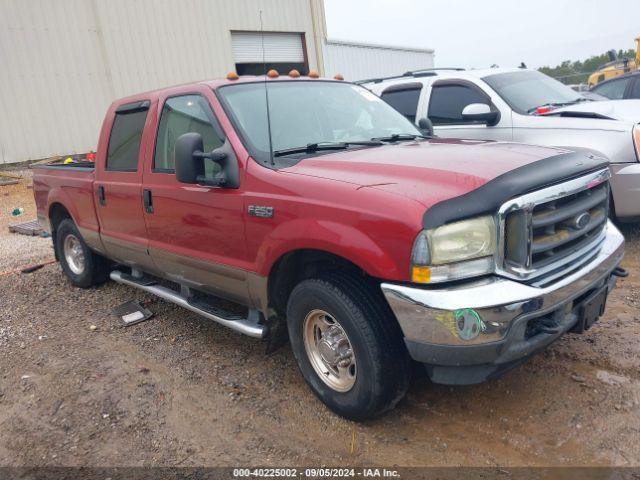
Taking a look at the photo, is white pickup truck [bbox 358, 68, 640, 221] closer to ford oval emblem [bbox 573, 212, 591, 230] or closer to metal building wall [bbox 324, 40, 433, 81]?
ford oval emblem [bbox 573, 212, 591, 230]

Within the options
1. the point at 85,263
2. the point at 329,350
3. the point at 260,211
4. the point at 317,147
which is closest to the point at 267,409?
the point at 329,350

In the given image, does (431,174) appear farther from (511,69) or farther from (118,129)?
(511,69)

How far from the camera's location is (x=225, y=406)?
331 centimetres

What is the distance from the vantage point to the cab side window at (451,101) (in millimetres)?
6311

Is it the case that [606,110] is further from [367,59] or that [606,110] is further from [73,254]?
[367,59]

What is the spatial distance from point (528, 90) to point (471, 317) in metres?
4.92

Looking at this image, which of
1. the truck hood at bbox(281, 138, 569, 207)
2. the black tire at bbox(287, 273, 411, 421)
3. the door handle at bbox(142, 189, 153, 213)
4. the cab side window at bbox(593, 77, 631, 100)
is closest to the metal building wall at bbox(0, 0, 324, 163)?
the cab side window at bbox(593, 77, 631, 100)

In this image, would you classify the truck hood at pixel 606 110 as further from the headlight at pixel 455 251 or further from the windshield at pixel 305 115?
the headlight at pixel 455 251

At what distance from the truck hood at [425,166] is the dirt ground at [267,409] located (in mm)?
1329

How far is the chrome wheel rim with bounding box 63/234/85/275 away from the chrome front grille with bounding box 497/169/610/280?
4749mm

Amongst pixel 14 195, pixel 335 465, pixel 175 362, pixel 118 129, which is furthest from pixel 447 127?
pixel 14 195

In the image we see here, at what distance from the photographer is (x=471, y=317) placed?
2.34 metres

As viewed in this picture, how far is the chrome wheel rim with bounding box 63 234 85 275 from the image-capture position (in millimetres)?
5770

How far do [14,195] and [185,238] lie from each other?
10.3 m
